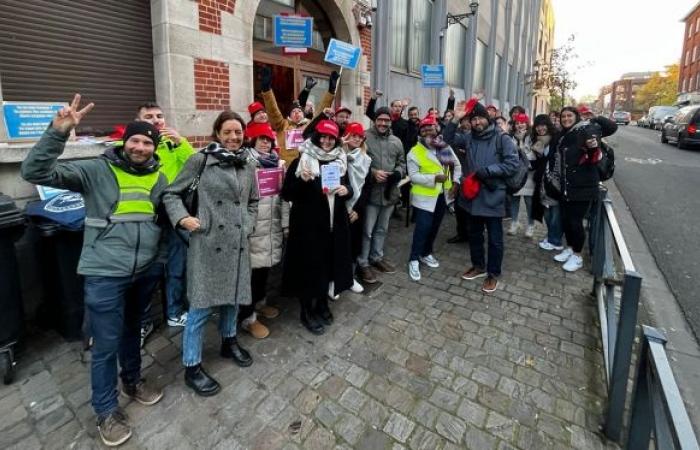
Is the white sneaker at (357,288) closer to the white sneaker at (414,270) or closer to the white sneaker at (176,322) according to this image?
the white sneaker at (414,270)

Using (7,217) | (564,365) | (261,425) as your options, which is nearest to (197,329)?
(261,425)

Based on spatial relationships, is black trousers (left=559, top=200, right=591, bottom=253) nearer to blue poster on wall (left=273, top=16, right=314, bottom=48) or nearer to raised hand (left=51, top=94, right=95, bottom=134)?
blue poster on wall (left=273, top=16, right=314, bottom=48)

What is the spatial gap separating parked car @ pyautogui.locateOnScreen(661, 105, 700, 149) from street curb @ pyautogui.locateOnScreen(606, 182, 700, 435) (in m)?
14.4

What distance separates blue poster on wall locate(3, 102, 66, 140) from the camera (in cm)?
345

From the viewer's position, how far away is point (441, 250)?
5.68 meters

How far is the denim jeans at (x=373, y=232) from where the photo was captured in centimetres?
459

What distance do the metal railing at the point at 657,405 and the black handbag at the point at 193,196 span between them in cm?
258

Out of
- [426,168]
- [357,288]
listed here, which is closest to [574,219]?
[426,168]

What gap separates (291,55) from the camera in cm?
677

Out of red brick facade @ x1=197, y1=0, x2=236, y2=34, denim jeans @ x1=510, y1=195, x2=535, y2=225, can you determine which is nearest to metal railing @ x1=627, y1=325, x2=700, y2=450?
denim jeans @ x1=510, y1=195, x2=535, y2=225

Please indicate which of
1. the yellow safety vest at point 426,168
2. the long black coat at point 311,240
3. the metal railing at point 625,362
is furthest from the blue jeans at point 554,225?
the long black coat at point 311,240

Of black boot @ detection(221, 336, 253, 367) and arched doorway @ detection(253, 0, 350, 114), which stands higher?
arched doorway @ detection(253, 0, 350, 114)

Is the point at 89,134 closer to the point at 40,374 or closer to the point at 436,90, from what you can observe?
the point at 40,374

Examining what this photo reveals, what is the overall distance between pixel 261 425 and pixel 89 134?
365 cm
